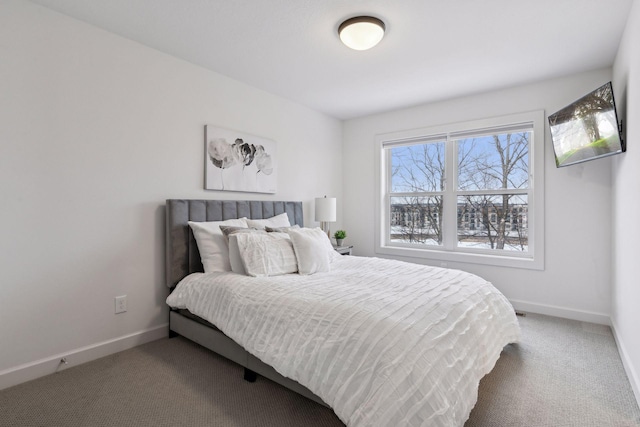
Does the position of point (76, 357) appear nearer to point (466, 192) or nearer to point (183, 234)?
point (183, 234)

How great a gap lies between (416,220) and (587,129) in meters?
2.11

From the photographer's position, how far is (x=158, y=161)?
2730 millimetres

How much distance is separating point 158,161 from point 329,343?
213cm

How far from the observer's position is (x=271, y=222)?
10.8ft

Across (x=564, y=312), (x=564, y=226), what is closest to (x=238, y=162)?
(x=564, y=226)

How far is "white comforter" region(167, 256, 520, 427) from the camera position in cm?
133

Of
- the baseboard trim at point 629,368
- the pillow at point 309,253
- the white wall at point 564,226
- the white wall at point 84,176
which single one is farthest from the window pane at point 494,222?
the white wall at point 84,176

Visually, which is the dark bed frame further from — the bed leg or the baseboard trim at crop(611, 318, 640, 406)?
the baseboard trim at crop(611, 318, 640, 406)

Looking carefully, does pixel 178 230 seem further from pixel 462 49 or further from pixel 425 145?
pixel 425 145

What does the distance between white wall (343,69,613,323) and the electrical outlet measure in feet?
11.4

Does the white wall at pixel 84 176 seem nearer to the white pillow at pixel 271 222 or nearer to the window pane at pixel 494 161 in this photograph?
the white pillow at pixel 271 222

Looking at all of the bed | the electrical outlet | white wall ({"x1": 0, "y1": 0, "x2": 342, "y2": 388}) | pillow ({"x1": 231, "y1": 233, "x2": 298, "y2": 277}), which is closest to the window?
the bed

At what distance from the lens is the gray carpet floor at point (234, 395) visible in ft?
5.59

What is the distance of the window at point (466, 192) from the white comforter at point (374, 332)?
1.54m
